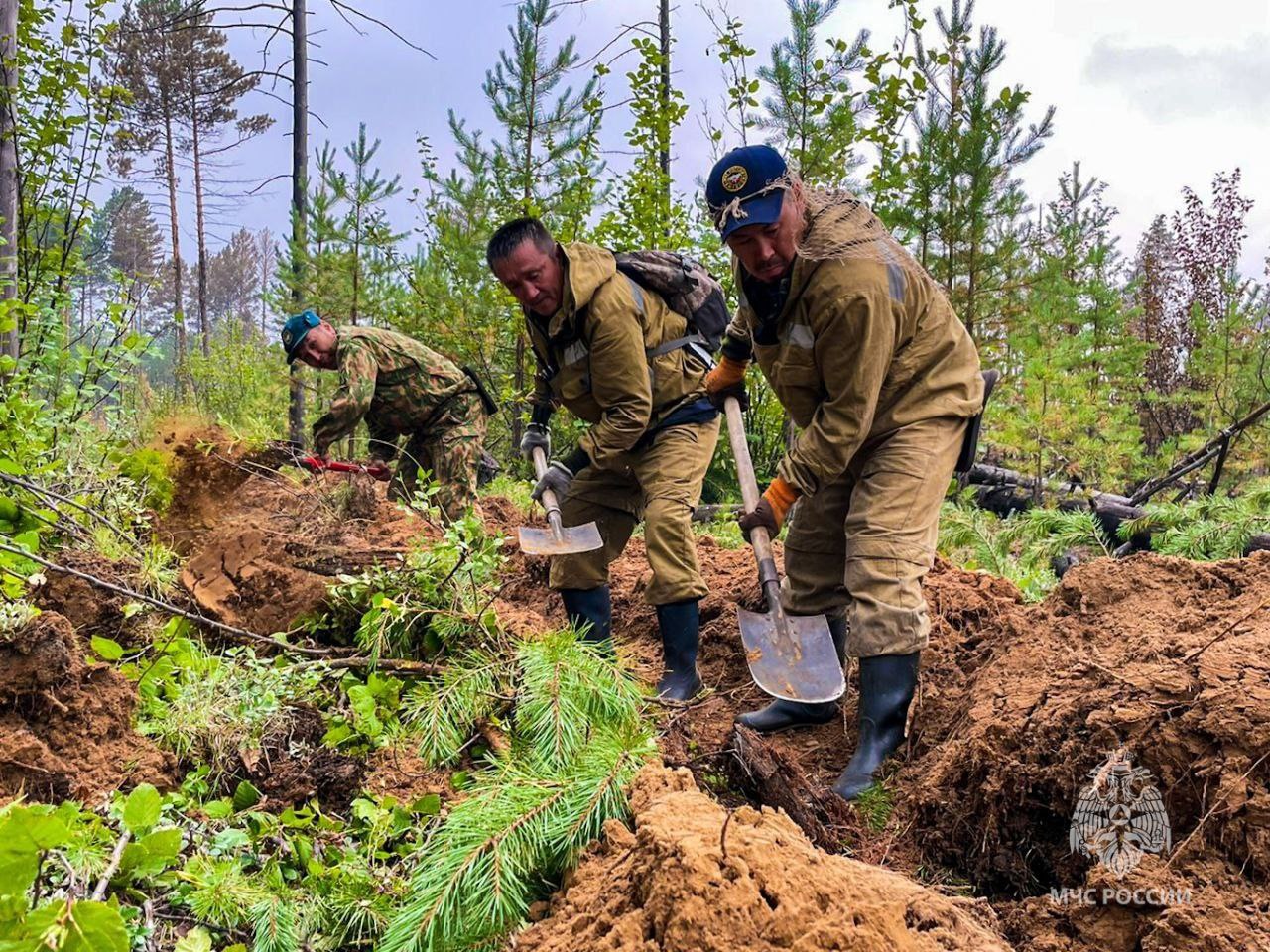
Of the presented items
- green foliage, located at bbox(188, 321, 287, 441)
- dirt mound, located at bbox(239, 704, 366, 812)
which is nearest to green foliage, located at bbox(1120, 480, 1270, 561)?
dirt mound, located at bbox(239, 704, 366, 812)

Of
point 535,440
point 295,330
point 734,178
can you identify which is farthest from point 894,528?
point 295,330

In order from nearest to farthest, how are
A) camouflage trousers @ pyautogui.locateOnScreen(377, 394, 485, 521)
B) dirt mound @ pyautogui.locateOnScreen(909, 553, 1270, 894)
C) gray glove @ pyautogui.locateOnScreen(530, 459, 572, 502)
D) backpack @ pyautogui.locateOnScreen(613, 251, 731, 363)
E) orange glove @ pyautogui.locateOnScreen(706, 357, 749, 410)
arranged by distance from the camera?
dirt mound @ pyautogui.locateOnScreen(909, 553, 1270, 894), orange glove @ pyautogui.locateOnScreen(706, 357, 749, 410), backpack @ pyautogui.locateOnScreen(613, 251, 731, 363), gray glove @ pyautogui.locateOnScreen(530, 459, 572, 502), camouflage trousers @ pyautogui.locateOnScreen(377, 394, 485, 521)

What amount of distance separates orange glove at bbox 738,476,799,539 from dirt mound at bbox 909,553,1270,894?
89cm

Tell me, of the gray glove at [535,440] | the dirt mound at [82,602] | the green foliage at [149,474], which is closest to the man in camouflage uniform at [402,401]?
the green foliage at [149,474]

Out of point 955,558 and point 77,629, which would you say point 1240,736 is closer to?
point 77,629

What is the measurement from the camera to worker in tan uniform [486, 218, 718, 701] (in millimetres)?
3625

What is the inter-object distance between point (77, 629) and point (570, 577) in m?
2.01

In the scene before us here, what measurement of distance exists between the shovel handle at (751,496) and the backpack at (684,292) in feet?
1.25

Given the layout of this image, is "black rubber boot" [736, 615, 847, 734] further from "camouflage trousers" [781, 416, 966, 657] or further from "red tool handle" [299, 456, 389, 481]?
"red tool handle" [299, 456, 389, 481]

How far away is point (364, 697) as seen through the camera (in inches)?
116

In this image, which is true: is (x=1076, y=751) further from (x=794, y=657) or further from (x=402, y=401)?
(x=402, y=401)

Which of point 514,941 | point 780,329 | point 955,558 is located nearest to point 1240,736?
point 514,941

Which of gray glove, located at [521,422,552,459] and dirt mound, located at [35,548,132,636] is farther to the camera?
gray glove, located at [521,422,552,459]

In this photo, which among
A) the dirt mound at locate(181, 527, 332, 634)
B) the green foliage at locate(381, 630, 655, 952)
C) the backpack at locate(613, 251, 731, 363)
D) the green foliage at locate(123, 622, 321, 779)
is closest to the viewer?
the green foliage at locate(381, 630, 655, 952)
